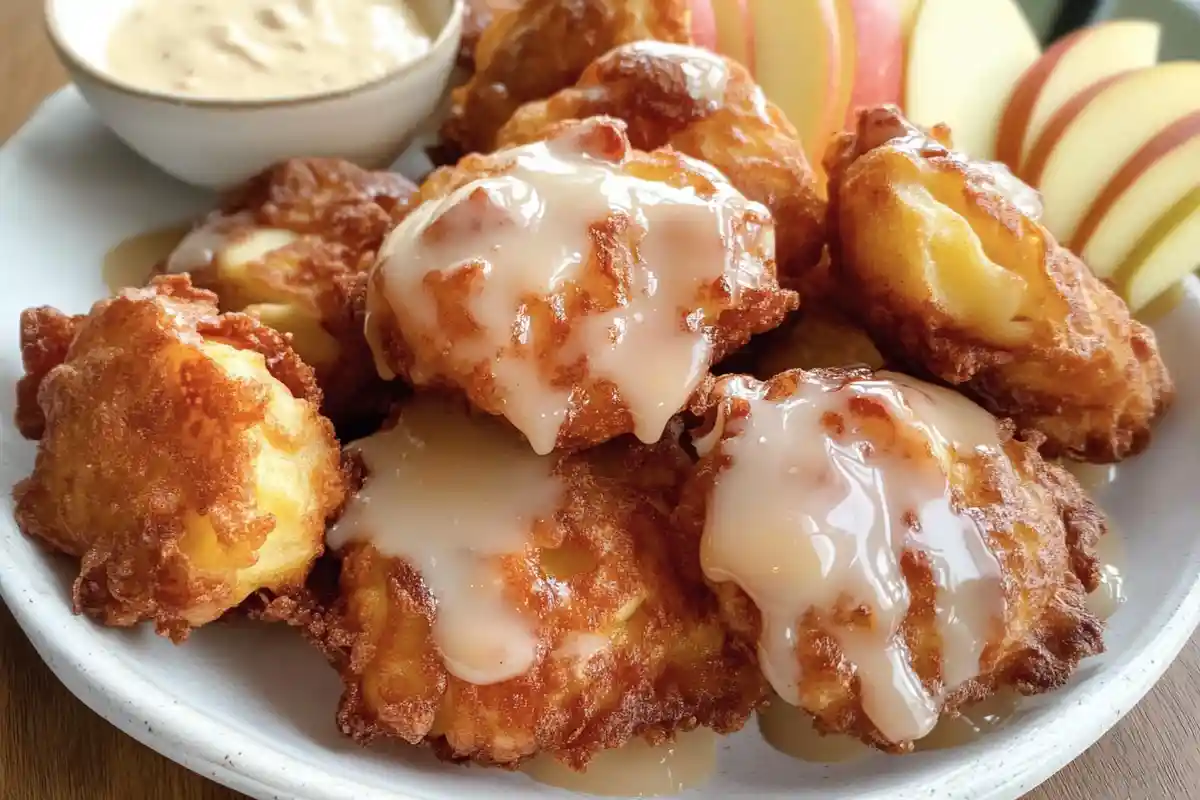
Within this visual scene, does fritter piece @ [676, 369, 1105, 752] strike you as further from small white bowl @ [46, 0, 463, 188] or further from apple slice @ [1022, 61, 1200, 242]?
small white bowl @ [46, 0, 463, 188]

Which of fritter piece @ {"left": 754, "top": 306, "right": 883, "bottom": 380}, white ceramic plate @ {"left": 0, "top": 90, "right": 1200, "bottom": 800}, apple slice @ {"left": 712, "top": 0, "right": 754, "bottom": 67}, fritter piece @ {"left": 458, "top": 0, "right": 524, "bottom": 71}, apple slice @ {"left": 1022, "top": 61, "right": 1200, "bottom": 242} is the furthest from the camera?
fritter piece @ {"left": 458, "top": 0, "right": 524, "bottom": 71}

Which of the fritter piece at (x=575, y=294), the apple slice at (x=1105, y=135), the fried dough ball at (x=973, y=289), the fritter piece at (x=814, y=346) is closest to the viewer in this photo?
the fritter piece at (x=575, y=294)

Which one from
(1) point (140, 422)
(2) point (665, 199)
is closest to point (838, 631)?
(2) point (665, 199)

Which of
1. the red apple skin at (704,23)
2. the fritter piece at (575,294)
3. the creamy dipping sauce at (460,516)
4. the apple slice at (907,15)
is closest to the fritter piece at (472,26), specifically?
the red apple skin at (704,23)

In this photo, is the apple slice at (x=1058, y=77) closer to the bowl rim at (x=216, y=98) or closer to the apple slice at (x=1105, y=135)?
Answer: the apple slice at (x=1105, y=135)

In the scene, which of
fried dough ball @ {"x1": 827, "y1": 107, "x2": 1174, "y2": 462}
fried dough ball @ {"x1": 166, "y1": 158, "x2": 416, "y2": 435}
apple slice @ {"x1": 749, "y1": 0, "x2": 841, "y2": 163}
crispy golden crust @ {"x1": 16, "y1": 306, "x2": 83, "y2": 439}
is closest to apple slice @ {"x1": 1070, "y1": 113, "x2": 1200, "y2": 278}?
fried dough ball @ {"x1": 827, "y1": 107, "x2": 1174, "y2": 462}

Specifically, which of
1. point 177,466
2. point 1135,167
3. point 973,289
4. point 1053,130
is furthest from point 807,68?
point 177,466

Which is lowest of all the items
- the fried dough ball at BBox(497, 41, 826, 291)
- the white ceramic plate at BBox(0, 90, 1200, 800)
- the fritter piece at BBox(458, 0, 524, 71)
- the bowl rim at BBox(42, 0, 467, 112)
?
the white ceramic plate at BBox(0, 90, 1200, 800)
